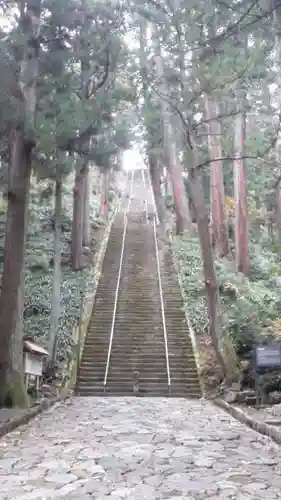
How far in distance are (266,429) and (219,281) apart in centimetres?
1194

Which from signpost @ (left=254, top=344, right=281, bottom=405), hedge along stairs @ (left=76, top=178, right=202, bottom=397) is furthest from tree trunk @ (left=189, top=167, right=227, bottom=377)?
signpost @ (left=254, top=344, right=281, bottom=405)

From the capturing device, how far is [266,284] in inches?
809

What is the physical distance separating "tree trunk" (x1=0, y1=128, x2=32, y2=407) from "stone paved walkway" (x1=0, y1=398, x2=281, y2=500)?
879 mm

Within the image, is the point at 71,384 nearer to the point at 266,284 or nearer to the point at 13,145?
the point at 13,145

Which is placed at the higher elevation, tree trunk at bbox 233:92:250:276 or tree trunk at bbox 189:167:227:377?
tree trunk at bbox 233:92:250:276

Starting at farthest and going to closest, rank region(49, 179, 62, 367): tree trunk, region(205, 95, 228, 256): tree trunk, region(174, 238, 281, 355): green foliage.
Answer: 1. region(205, 95, 228, 256): tree trunk
2. region(49, 179, 62, 367): tree trunk
3. region(174, 238, 281, 355): green foliage

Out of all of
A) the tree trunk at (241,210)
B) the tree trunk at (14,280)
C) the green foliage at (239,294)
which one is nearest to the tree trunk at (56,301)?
the tree trunk at (14,280)

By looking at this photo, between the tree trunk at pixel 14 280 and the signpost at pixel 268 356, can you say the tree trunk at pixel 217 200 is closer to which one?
the tree trunk at pixel 14 280

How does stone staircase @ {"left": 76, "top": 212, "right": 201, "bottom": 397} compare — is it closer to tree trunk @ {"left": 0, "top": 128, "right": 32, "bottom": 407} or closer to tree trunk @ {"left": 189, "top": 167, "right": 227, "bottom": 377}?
tree trunk @ {"left": 189, "top": 167, "right": 227, "bottom": 377}

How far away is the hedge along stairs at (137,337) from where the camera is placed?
46.0 feet

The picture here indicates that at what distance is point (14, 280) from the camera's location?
10328mm

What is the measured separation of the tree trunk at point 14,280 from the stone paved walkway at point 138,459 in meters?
0.88

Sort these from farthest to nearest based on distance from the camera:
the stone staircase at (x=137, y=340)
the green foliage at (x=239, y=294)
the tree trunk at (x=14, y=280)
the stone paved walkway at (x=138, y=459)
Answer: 1. the stone staircase at (x=137, y=340)
2. the green foliage at (x=239, y=294)
3. the tree trunk at (x=14, y=280)
4. the stone paved walkway at (x=138, y=459)

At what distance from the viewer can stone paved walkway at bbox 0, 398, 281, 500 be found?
467 cm
